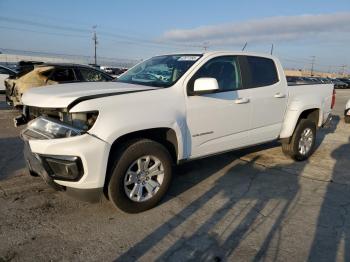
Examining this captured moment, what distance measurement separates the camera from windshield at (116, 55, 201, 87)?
4.43m

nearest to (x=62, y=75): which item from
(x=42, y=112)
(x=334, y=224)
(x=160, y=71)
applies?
(x=160, y=71)

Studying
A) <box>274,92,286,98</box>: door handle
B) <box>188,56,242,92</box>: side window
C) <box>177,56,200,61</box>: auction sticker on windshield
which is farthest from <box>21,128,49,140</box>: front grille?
<box>274,92,286,98</box>: door handle

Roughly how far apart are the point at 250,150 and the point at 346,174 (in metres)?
1.87

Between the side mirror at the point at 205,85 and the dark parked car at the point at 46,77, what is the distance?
573 cm

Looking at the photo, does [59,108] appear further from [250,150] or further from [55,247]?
[250,150]

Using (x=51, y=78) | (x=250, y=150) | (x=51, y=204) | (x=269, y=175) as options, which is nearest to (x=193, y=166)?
Result: (x=269, y=175)

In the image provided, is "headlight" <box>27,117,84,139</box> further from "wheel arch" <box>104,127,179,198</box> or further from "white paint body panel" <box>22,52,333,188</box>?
"wheel arch" <box>104,127,179,198</box>

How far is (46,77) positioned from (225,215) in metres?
7.86

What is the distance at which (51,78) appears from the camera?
395 inches

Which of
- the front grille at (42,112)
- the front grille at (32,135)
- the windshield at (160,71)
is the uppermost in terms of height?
the windshield at (160,71)

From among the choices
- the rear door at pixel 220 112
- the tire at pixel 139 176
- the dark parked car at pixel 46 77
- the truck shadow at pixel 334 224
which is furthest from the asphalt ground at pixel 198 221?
the dark parked car at pixel 46 77

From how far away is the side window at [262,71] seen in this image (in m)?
5.25

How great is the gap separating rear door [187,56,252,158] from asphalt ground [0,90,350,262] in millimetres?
643

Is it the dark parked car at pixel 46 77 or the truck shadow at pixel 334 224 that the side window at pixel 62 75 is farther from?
the truck shadow at pixel 334 224
